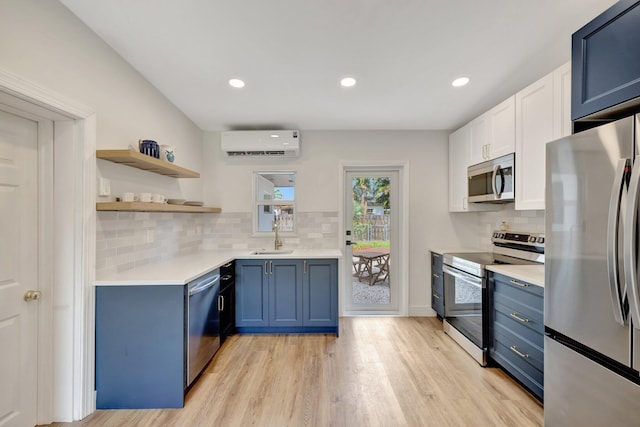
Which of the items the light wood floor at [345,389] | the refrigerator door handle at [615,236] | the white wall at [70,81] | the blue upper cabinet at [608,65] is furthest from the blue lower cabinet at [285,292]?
the blue upper cabinet at [608,65]

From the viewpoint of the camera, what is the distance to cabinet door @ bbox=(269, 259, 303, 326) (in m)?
3.13

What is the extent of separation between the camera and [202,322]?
2285 mm

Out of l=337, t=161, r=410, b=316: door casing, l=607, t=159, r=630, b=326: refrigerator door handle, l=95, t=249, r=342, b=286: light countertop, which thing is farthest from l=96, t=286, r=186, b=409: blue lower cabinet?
l=607, t=159, r=630, b=326: refrigerator door handle

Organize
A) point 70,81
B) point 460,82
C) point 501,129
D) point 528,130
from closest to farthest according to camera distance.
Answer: point 70,81
point 528,130
point 460,82
point 501,129

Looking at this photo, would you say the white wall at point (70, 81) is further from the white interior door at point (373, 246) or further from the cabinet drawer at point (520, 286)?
the cabinet drawer at point (520, 286)

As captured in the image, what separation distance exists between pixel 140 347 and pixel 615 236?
271 cm

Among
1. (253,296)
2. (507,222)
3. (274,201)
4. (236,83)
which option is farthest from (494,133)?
(253,296)

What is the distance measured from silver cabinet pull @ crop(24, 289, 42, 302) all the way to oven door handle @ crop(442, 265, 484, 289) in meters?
3.29

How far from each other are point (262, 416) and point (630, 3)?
296cm

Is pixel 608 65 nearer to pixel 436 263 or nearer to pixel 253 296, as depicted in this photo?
pixel 436 263

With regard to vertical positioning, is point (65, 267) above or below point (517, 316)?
above

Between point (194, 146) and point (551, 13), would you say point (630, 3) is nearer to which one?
point (551, 13)

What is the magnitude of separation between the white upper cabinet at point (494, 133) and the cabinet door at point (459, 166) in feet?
0.44

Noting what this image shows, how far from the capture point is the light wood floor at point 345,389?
1.85 metres
